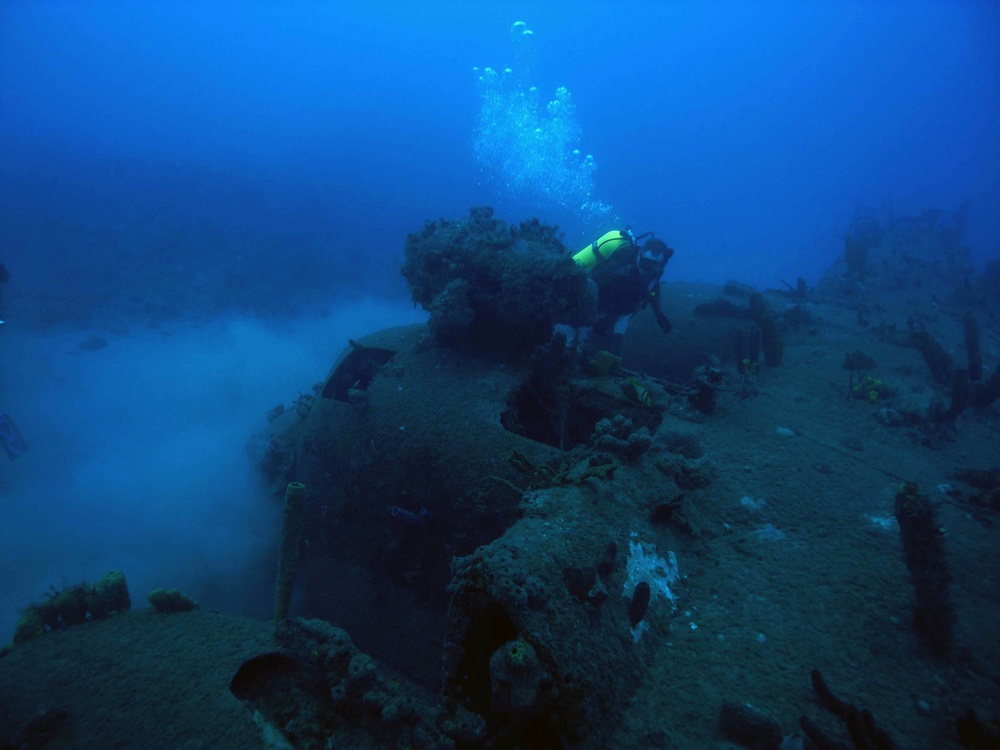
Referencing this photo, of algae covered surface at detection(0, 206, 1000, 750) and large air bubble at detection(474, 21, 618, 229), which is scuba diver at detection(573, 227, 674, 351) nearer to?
algae covered surface at detection(0, 206, 1000, 750)

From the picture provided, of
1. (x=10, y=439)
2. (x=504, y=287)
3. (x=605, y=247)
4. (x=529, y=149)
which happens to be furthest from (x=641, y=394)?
(x=529, y=149)

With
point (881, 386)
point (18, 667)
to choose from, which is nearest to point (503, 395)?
point (18, 667)

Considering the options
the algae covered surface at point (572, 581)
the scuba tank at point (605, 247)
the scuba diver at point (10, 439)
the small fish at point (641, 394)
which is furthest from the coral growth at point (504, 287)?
the scuba diver at point (10, 439)

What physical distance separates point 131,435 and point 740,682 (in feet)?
57.9

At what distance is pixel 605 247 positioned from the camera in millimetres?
7617

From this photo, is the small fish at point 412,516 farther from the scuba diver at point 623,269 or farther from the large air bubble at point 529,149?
the large air bubble at point 529,149

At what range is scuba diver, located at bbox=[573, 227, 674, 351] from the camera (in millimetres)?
7560

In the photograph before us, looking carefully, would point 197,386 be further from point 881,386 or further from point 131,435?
point 881,386

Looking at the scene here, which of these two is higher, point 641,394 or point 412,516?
point 641,394

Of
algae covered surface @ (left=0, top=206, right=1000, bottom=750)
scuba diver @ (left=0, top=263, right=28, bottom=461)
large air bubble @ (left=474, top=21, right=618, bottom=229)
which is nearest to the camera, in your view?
algae covered surface @ (left=0, top=206, right=1000, bottom=750)

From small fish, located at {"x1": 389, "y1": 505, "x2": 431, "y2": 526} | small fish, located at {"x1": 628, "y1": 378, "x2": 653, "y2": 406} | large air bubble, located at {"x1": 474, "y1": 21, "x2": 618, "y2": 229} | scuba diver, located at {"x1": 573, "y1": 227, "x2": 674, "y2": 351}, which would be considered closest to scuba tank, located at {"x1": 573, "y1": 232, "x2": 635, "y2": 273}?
scuba diver, located at {"x1": 573, "y1": 227, "x2": 674, "y2": 351}

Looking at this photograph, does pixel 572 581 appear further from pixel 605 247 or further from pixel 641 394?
pixel 605 247

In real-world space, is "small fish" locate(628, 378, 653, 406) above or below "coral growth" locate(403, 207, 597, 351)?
below

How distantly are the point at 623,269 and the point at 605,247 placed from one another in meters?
0.53
